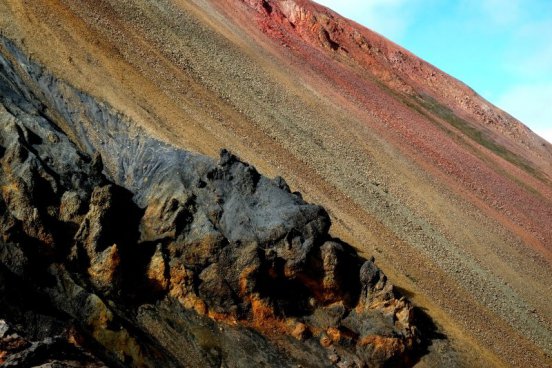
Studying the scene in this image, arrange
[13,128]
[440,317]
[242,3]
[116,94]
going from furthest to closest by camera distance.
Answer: [242,3] → [116,94] → [440,317] → [13,128]

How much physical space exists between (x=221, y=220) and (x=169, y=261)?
232 centimetres

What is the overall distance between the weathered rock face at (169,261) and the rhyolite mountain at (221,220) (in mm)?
54

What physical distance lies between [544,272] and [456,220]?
20.4 feet

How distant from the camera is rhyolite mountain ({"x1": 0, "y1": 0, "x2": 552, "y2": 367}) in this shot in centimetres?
1367

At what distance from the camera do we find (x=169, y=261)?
15391mm

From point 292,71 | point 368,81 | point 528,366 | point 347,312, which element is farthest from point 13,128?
point 368,81

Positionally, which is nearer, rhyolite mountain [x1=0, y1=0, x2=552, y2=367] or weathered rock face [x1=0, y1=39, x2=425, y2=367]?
weathered rock face [x1=0, y1=39, x2=425, y2=367]

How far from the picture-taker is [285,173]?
26078 mm

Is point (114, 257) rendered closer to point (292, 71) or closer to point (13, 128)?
point (13, 128)

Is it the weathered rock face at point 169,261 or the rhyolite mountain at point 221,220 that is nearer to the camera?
the weathered rock face at point 169,261

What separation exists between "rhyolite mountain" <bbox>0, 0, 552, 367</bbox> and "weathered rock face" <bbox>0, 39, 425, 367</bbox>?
54mm

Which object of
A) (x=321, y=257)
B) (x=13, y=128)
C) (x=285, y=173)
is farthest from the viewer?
(x=285, y=173)

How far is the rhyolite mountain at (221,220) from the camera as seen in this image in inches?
538

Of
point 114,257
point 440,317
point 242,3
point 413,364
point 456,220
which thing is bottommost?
point 114,257
